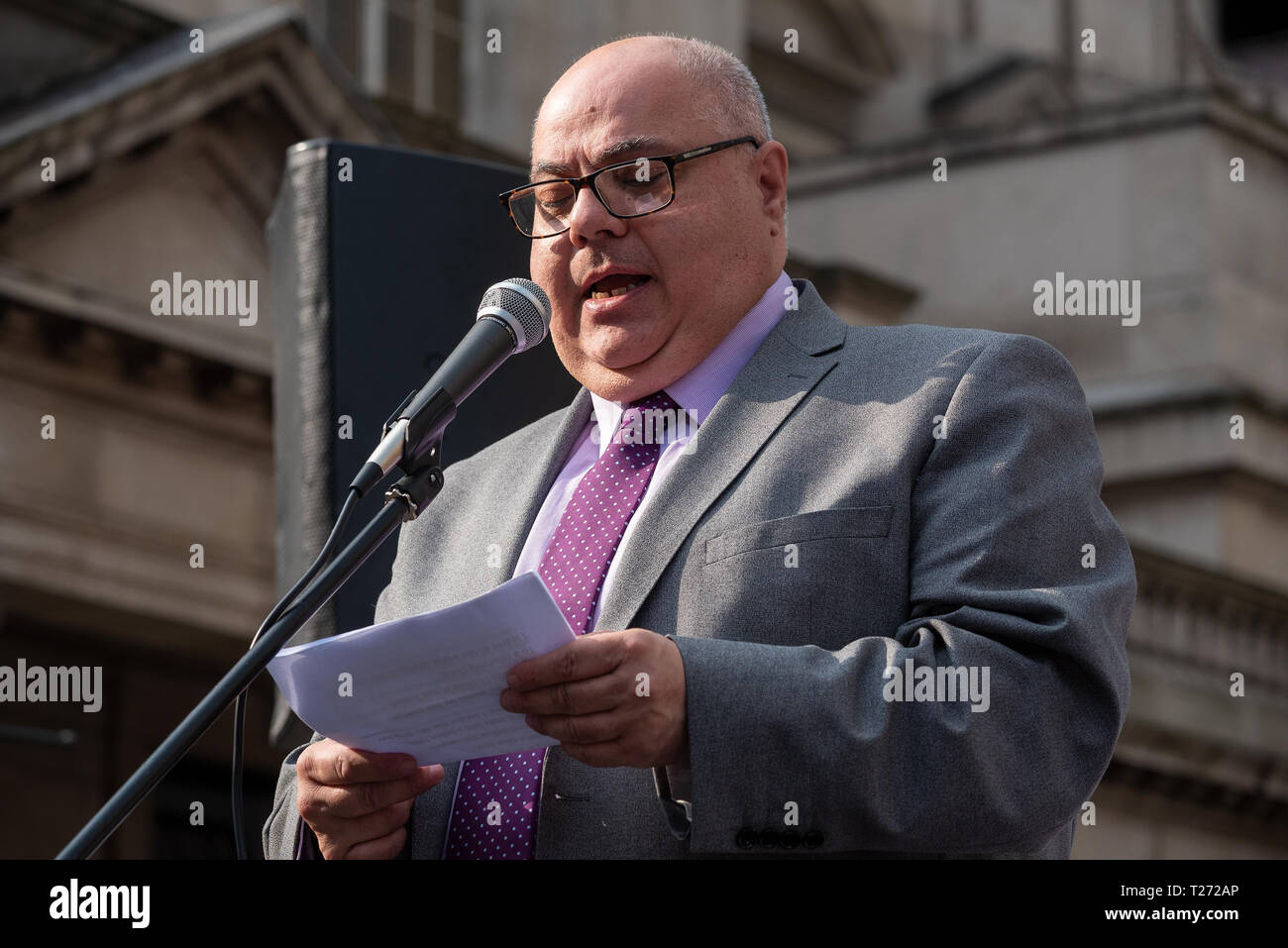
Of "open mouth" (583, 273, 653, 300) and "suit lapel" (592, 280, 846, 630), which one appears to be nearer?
"suit lapel" (592, 280, 846, 630)

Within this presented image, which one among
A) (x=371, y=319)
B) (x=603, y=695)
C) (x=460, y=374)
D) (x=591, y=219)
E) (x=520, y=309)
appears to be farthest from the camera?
(x=371, y=319)

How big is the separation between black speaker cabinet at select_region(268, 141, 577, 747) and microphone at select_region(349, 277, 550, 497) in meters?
1.00

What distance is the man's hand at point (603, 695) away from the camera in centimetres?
258

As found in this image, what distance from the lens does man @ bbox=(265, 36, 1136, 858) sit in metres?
2.71

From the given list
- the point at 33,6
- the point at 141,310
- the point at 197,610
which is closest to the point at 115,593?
the point at 197,610

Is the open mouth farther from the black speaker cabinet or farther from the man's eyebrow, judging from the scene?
the black speaker cabinet

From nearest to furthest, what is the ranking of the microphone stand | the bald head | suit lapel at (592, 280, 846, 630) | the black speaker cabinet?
the microphone stand < suit lapel at (592, 280, 846, 630) < the bald head < the black speaker cabinet

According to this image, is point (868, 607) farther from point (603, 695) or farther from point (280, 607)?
point (280, 607)

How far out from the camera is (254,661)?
262 centimetres

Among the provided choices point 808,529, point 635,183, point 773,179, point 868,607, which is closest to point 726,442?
point 808,529

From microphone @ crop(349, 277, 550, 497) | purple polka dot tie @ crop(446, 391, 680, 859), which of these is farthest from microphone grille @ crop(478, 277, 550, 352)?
purple polka dot tie @ crop(446, 391, 680, 859)

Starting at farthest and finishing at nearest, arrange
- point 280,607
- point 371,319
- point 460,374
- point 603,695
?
1. point 371,319
2. point 460,374
3. point 280,607
4. point 603,695

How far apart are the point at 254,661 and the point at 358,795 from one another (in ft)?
1.40
